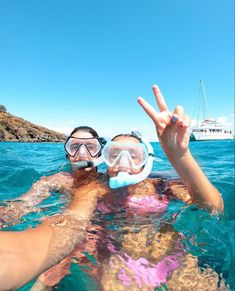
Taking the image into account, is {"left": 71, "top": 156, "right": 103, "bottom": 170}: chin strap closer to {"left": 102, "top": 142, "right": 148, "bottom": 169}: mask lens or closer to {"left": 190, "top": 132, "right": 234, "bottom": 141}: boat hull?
{"left": 102, "top": 142, "right": 148, "bottom": 169}: mask lens

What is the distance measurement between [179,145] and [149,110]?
381 millimetres

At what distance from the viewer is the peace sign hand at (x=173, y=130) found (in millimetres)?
1916

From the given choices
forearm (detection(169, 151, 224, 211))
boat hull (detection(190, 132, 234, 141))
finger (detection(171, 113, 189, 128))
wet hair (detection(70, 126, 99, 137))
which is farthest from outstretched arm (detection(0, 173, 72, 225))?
boat hull (detection(190, 132, 234, 141))

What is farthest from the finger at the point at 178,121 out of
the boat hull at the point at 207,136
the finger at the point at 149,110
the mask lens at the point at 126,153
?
the boat hull at the point at 207,136

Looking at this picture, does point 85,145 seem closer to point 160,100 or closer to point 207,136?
point 160,100

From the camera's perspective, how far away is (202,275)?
203cm

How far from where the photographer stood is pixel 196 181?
210 cm

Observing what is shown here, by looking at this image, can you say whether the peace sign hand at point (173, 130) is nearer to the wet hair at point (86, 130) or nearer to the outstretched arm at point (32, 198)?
the outstretched arm at point (32, 198)

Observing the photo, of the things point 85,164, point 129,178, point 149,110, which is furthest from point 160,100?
point 85,164

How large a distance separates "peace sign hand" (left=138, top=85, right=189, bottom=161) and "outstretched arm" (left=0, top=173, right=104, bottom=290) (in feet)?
3.28

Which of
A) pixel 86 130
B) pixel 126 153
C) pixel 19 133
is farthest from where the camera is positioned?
pixel 19 133

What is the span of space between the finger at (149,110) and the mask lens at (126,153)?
88cm

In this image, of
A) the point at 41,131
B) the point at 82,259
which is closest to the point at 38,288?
the point at 82,259

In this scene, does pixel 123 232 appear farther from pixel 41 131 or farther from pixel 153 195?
pixel 41 131
